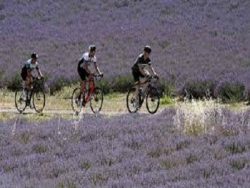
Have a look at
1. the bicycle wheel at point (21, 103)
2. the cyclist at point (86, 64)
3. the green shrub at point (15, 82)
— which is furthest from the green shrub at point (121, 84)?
the cyclist at point (86, 64)

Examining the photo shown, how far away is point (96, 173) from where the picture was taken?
8.13m

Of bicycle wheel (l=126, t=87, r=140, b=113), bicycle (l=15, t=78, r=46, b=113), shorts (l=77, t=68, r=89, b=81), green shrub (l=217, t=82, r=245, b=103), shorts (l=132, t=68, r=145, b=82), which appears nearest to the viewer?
shorts (l=132, t=68, r=145, b=82)

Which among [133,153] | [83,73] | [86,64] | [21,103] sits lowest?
[133,153]

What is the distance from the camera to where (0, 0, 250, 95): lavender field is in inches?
1090

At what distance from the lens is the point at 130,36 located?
34.6 metres

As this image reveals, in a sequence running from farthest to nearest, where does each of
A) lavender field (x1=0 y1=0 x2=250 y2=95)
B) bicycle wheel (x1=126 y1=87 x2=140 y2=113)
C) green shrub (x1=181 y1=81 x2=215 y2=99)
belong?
lavender field (x1=0 y1=0 x2=250 y2=95) → green shrub (x1=181 y1=81 x2=215 y2=99) → bicycle wheel (x1=126 y1=87 x2=140 y2=113)

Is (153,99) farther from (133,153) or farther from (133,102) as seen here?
(133,153)

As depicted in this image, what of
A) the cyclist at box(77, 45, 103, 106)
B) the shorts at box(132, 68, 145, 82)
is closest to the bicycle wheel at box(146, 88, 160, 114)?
the shorts at box(132, 68, 145, 82)

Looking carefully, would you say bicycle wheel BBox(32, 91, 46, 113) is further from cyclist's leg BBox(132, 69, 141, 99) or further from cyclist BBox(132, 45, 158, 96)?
cyclist BBox(132, 45, 158, 96)

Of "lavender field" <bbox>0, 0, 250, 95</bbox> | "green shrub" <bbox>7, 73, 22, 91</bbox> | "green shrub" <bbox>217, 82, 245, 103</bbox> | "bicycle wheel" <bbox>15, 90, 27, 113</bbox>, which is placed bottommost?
"bicycle wheel" <bbox>15, 90, 27, 113</bbox>

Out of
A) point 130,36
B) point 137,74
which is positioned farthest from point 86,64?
point 130,36

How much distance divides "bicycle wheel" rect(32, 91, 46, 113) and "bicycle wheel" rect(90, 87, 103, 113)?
5.78 ft

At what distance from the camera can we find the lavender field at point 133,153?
7656 mm

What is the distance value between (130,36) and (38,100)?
1415 cm
